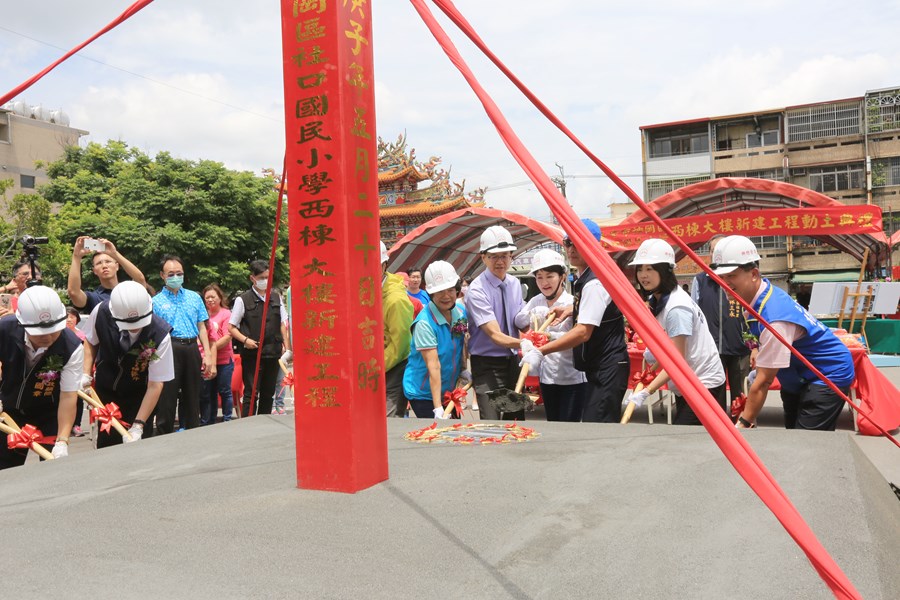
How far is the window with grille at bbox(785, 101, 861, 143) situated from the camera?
2897 cm

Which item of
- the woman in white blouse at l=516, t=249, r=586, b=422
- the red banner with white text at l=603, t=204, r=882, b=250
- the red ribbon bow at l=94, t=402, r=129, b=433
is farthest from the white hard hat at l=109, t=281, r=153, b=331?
the red banner with white text at l=603, t=204, r=882, b=250

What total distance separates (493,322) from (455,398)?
477 millimetres

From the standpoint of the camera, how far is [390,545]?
5.79 feet

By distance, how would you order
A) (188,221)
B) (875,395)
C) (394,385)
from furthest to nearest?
(188,221) < (875,395) < (394,385)

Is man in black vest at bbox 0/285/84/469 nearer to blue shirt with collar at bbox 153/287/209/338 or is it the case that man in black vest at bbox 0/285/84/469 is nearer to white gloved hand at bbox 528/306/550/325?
blue shirt with collar at bbox 153/287/209/338

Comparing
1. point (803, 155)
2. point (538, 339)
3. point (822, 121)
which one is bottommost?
point (538, 339)

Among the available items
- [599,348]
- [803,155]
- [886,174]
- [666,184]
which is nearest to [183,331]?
[599,348]

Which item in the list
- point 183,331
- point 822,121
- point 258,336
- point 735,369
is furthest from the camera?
point 822,121

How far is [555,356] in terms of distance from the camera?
12.8ft

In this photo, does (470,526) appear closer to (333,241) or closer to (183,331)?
(333,241)

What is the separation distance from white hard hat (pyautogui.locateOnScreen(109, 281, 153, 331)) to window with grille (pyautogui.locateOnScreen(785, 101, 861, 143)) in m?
31.1

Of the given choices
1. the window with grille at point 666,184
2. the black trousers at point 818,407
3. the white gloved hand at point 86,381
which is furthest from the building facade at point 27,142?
the black trousers at point 818,407

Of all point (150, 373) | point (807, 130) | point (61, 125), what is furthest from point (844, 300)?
point (61, 125)

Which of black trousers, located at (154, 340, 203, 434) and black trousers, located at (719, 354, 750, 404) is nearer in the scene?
black trousers, located at (154, 340, 203, 434)
